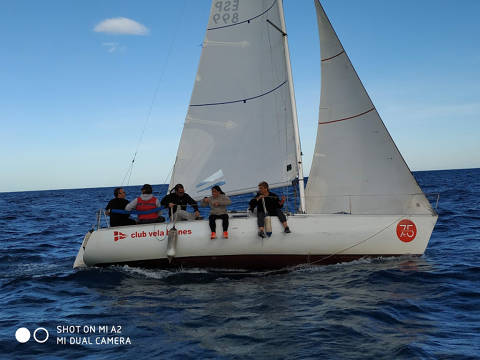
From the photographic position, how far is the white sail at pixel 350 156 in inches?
380

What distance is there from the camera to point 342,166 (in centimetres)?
1008

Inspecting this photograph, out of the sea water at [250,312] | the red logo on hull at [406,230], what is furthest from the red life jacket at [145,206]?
the red logo on hull at [406,230]

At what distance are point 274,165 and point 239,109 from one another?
5.22 feet

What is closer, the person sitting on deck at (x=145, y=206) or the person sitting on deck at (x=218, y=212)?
the person sitting on deck at (x=218, y=212)

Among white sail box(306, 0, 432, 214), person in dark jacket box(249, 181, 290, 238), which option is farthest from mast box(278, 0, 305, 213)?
person in dark jacket box(249, 181, 290, 238)

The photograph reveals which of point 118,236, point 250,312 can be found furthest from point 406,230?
point 118,236

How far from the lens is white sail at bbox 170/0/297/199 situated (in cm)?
1025

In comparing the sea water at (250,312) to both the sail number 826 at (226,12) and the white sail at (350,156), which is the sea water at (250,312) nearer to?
the white sail at (350,156)

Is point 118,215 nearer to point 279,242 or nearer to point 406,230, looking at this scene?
point 279,242

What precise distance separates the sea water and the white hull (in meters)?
0.27

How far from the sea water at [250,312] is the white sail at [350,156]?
1054 mm

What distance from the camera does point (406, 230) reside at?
892cm

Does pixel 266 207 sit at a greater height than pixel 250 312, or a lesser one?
greater

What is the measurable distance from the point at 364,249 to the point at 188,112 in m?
5.22
